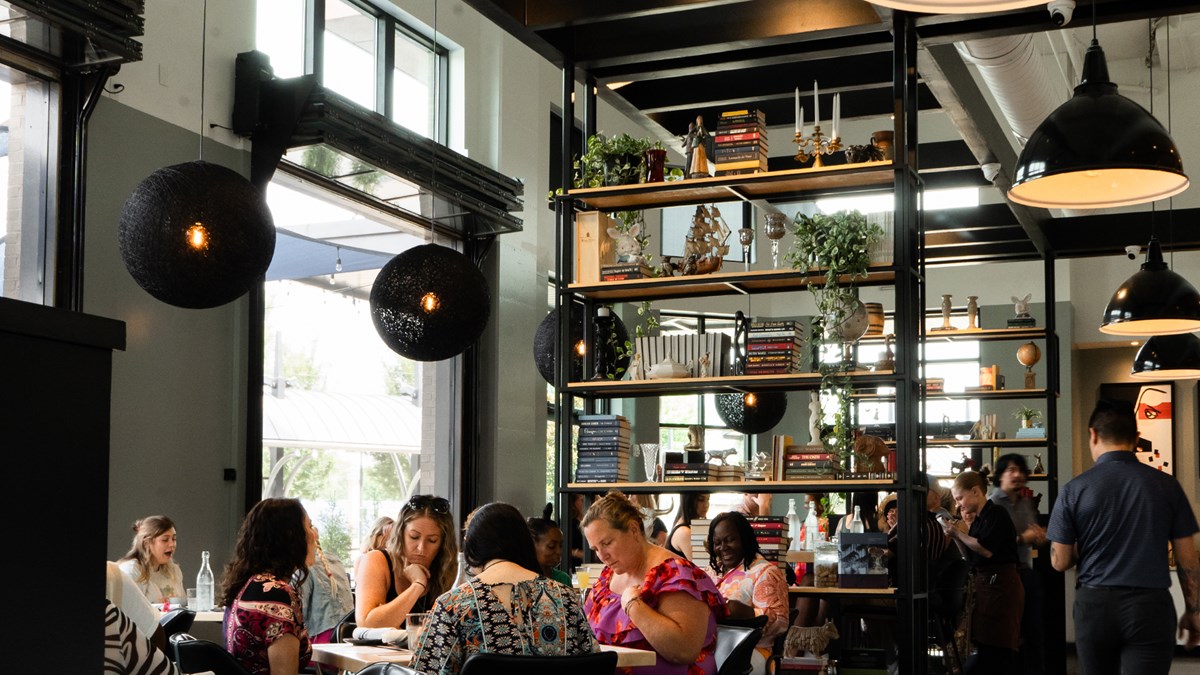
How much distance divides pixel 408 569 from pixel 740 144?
2.52 meters

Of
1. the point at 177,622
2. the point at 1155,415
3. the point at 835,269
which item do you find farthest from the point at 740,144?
the point at 1155,415

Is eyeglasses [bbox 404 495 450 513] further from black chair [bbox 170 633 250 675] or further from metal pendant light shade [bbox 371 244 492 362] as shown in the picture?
black chair [bbox 170 633 250 675]

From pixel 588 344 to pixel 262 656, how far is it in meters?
2.88

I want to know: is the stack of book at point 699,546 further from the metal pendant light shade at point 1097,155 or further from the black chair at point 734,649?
the metal pendant light shade at point 1097,155

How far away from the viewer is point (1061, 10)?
17.3 feet

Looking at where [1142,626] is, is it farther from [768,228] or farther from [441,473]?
[441,473]

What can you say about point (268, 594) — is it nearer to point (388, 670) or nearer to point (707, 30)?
point (388, 670)

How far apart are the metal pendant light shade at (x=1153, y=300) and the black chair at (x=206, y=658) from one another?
16.1 ft

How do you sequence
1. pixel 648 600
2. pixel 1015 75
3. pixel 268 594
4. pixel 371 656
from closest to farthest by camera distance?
1. pixel 268 594
2. pixel 371 656
3. pixel 648 600
4. pixel 1015 75

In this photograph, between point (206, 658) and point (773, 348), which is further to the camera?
point (773, 348)

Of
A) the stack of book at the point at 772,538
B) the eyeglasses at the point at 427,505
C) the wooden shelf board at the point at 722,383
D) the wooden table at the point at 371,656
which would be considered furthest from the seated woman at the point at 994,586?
the wooden table at the point at 371,656

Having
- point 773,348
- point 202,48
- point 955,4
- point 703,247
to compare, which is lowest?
point 773,348

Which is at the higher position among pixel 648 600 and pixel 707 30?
pixel 707 30

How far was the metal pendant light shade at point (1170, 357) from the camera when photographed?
821 cm
